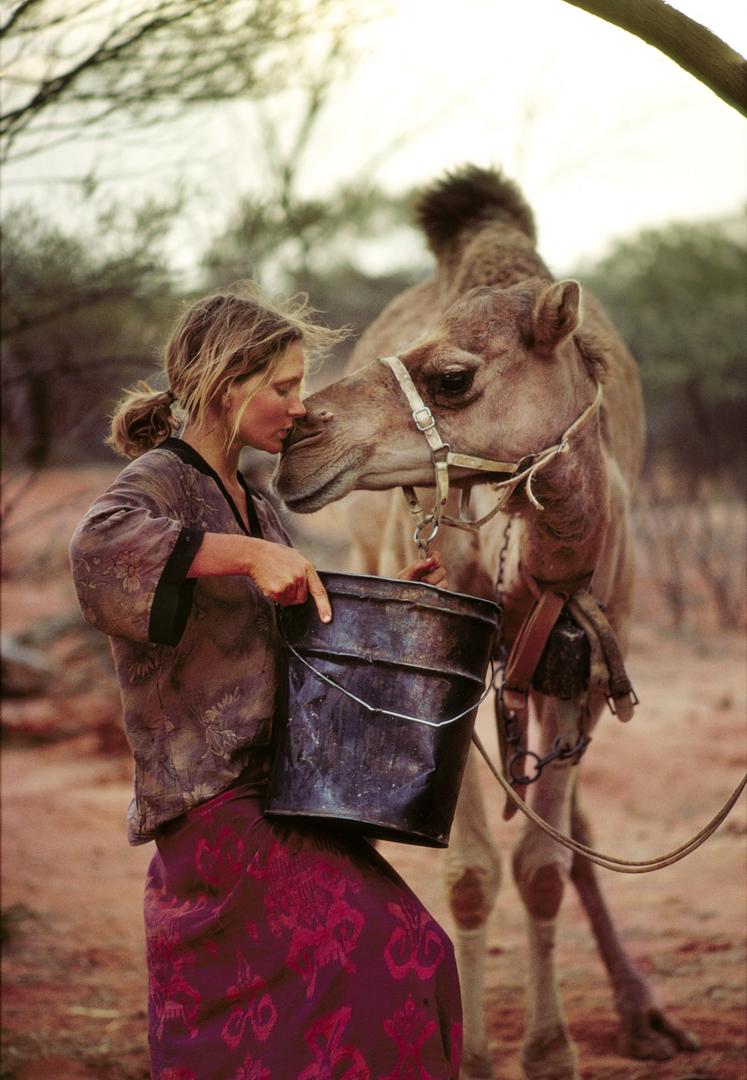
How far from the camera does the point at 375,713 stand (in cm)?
257

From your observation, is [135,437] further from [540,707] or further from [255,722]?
[540,707]

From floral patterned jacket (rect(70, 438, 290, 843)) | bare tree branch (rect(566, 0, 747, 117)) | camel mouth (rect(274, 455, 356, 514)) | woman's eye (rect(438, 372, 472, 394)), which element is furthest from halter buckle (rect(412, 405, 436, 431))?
bare tree branch (rect(566, 0, 747, 117))

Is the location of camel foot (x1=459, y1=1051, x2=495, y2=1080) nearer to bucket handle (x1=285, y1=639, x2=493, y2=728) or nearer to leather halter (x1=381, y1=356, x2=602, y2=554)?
leather halter (x1=381, y1=356, x2=602, y2=554)

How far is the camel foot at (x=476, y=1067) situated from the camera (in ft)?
13.6

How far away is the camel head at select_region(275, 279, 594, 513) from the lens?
123 inches

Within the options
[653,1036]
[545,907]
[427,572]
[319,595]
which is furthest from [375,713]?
[653,1036]

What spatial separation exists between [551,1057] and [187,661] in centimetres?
229

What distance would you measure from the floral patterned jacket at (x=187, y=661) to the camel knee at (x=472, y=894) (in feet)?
5.87

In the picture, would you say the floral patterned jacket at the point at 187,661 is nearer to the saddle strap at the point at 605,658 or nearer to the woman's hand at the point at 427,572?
the woman's hand at the point at 427,572

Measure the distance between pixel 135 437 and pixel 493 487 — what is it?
3.08 feet

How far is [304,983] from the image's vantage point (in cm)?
253

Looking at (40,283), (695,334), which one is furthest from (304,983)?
(695,334)

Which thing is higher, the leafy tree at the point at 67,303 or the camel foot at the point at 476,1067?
the leafy tree at the point at 67,303

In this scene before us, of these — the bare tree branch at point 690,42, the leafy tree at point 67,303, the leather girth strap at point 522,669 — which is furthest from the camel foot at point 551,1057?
the leafy tree at point 67,303
